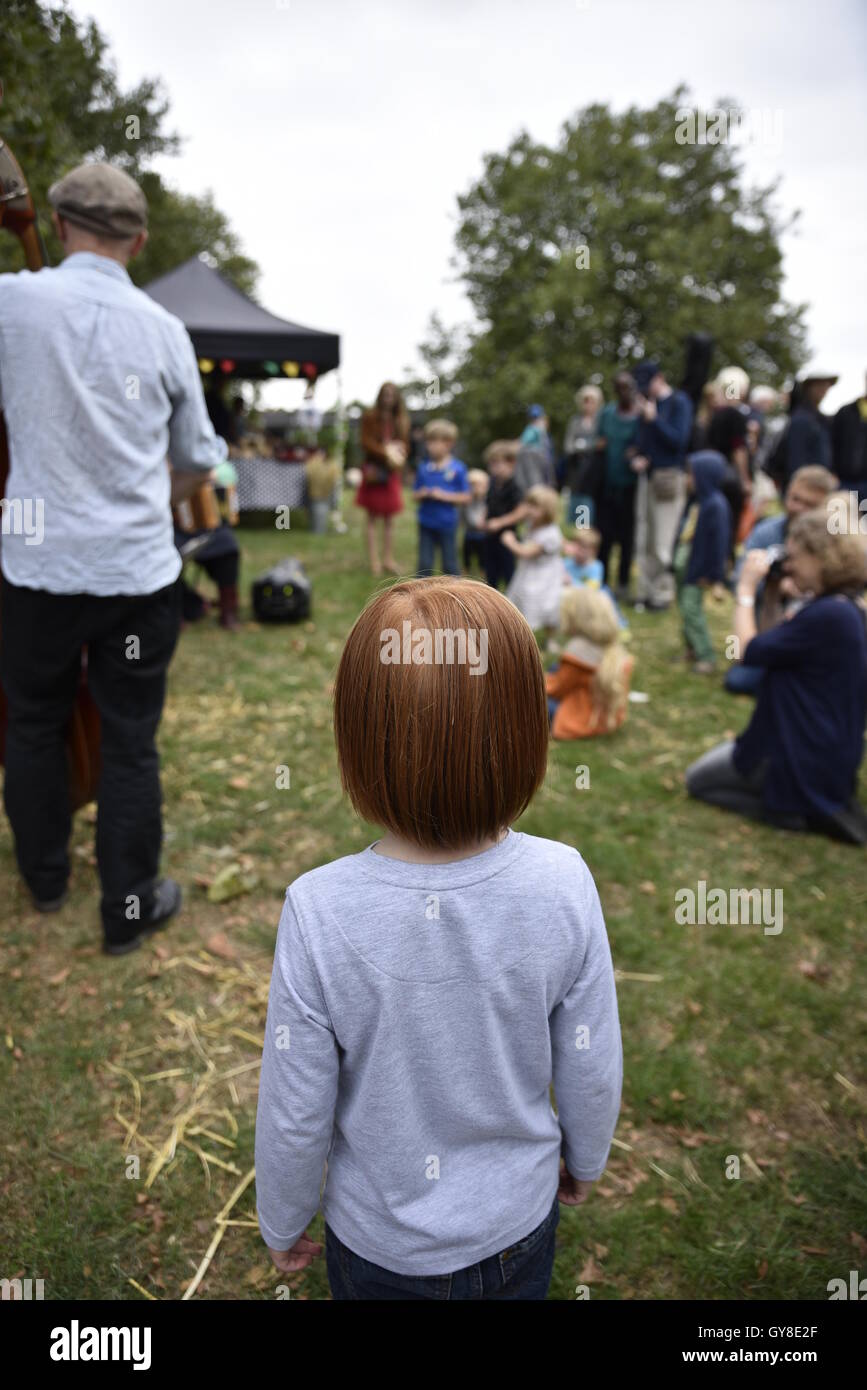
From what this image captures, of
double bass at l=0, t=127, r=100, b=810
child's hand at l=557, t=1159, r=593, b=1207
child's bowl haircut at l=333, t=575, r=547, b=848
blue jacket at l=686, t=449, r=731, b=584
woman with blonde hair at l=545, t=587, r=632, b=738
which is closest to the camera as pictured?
child's bowl haircut at l=333, t=575, r=547, b=848

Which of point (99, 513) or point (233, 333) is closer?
point (99, 513)

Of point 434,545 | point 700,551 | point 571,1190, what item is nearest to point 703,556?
point 700,551

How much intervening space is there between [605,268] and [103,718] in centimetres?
3083

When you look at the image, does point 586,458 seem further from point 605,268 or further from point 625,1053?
point 605,268

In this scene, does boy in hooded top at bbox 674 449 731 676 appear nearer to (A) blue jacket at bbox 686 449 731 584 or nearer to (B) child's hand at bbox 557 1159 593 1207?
(A) blue jacket at bbox 686 449 731 584

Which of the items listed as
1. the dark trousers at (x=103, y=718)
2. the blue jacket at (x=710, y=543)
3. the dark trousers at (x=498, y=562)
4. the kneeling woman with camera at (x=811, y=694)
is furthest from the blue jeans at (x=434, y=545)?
the dark trousers at (x=103, y=718)

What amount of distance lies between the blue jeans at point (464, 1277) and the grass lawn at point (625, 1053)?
617mm

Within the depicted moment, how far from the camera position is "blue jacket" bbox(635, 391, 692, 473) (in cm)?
826

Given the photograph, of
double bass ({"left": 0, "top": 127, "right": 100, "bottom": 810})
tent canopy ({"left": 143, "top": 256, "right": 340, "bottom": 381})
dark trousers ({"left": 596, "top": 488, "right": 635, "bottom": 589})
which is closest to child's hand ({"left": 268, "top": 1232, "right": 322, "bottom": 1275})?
double bass ({"left": 0, "top": 127, "right": 100, "bottom": 810})

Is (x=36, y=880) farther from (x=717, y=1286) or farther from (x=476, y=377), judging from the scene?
(x=476, y=377)

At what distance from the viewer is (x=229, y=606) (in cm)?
775

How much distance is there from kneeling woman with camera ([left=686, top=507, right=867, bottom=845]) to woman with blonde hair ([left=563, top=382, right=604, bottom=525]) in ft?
13.2

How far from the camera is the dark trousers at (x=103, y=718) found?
9.18ft
